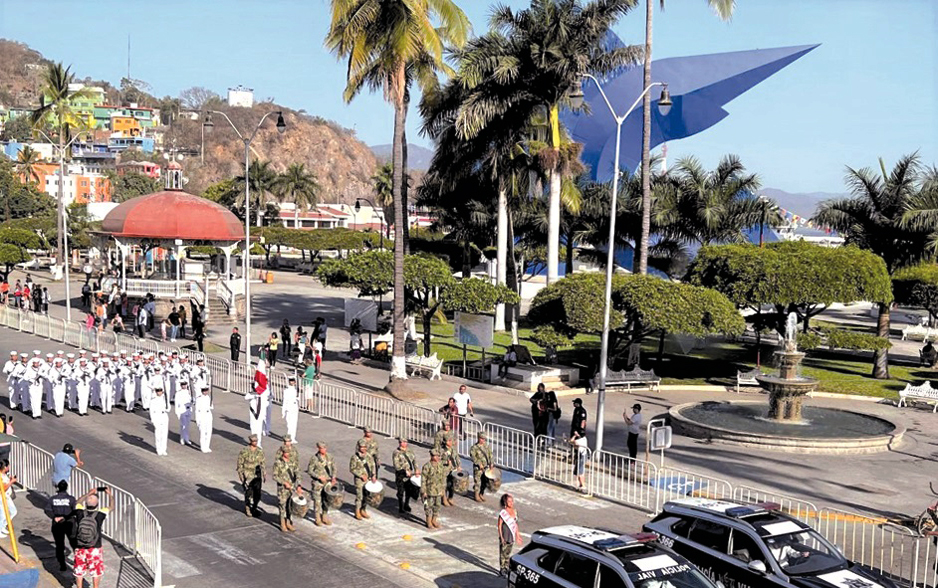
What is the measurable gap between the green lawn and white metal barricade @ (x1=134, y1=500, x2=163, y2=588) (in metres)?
24.7

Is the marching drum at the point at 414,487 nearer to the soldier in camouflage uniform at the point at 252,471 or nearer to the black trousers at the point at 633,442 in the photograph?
the soldier in camouflage uniform at the point at 252,471

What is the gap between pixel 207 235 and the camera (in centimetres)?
4938

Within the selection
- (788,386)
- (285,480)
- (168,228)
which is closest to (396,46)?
(788,386)

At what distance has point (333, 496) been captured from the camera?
17.4 meters

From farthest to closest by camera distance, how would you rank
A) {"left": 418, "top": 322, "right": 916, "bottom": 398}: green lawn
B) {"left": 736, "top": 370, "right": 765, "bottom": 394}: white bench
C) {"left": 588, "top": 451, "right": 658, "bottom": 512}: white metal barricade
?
{"left": 418, "top": 322, "right": 916, "bottom": 398}: green lawn < {"left": 736, "top": 370, "right": 765, "bottom": 394}: white bench < {"left": 588, "top": 451, "right": 658, "bottom": 512}: white metal barricade

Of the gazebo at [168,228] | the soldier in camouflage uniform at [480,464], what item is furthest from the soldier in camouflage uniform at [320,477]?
the gazebo at [168,228]

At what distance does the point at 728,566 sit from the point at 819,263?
26137mm

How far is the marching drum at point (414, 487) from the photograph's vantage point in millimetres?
17703

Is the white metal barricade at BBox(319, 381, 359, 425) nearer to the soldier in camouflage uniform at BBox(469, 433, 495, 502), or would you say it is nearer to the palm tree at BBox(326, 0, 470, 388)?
the palm tree at BBox(326, 0, 470, 388)

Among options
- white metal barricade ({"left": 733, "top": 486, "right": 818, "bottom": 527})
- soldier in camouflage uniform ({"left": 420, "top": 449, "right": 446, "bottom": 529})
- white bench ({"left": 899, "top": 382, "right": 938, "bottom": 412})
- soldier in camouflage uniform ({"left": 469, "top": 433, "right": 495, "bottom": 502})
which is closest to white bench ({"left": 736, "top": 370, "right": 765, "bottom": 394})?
white bench ({"left": 899, "top": 382, "right": 938, "bottom": 412})

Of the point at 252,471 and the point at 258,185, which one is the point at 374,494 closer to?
the point at 252,471

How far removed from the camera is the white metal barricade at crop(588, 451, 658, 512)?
1931 cm

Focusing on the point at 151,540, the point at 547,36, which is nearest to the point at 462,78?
the point at 547,36

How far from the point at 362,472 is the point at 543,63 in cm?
2761
